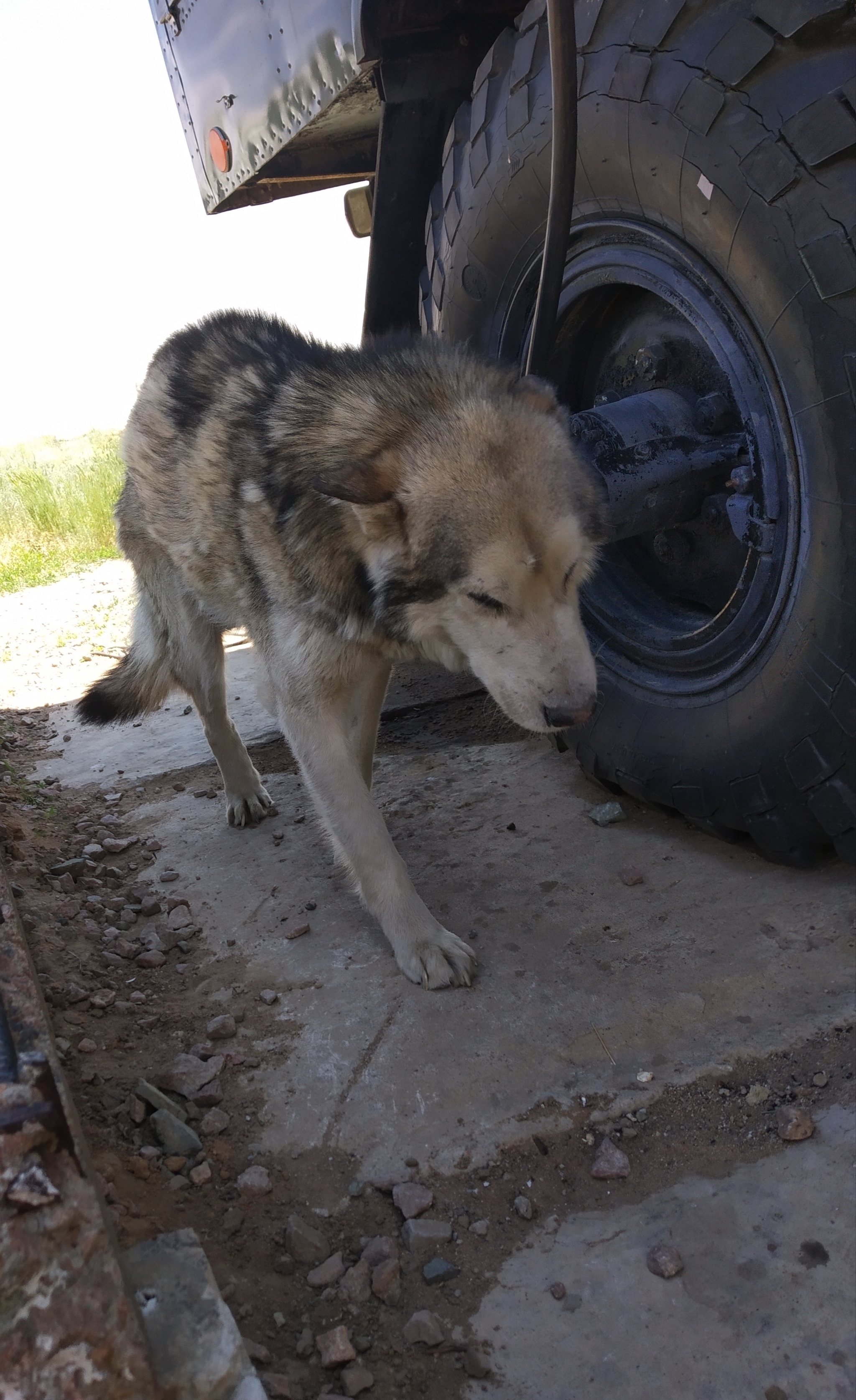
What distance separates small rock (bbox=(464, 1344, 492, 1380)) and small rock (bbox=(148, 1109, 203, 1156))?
0.70 metres

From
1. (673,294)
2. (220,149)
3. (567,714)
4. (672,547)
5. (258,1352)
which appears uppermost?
(220,149)

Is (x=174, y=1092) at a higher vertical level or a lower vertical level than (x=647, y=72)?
lower

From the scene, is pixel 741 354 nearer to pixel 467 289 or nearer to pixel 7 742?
pixel 467 289

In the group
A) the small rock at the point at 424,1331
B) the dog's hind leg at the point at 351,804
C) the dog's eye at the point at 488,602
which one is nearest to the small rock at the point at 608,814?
the dog's hind leg at the point at 351,804

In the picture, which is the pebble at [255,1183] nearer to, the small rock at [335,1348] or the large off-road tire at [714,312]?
the small rock at [335,1348]

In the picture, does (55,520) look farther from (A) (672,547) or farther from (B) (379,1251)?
(B) (379,1251)

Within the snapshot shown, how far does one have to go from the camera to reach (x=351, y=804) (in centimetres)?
265

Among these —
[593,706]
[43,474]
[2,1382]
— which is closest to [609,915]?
[593,706]

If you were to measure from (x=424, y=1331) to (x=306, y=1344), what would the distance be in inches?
7.5

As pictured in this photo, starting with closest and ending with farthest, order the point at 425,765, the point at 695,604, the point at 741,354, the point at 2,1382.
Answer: the point at 2,1382
the point at 741,354
the point at 695,604
the point at 425,765

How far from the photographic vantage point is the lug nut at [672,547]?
2916mm

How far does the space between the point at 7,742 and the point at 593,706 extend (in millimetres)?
3561

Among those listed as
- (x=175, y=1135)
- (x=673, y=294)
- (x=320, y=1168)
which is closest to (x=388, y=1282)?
(x=320, y=1168)

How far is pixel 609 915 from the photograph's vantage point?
2480 millimetres
